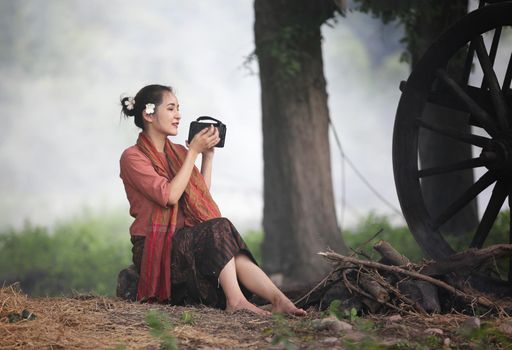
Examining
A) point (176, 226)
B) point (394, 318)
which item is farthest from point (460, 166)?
point (176, 226)

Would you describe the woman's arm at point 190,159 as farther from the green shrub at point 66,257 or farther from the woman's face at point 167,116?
the green shrub at point 66,257

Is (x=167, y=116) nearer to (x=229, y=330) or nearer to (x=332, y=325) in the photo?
(x=229, y=330)

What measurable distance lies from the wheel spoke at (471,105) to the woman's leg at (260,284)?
1.54 m

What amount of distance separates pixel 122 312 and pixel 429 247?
195 centimetres

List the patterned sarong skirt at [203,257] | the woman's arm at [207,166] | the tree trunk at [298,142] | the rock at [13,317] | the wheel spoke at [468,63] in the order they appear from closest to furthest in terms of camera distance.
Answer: the rock at [13,317] < the patterned sarong skirt at [203,257] < the wheel spoke at [468,63] < the woman's arm at [207,166] < the tree trunk at [298,142]

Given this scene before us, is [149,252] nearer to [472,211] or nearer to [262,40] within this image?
[262,40]

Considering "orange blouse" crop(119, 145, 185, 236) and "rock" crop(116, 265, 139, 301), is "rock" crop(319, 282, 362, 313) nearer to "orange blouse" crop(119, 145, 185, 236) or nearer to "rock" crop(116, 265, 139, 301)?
"orange blouse" crop(119, 145, 185, 236)

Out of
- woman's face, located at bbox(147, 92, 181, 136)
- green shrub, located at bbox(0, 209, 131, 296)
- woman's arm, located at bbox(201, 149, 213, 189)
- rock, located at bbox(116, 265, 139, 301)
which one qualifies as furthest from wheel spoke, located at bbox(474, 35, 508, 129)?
green shrub, located at bbox(0, 209, 131, 296)

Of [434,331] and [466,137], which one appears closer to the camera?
[434,331]

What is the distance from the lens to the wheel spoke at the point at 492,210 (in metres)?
4.37

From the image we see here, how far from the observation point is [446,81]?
4453 mm

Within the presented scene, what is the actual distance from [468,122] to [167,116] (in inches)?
75.2

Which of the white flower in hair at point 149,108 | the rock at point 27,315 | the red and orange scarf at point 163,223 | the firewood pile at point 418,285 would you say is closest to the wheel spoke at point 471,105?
the firewood pile at point 418,285

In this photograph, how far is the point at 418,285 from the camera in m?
4.02
